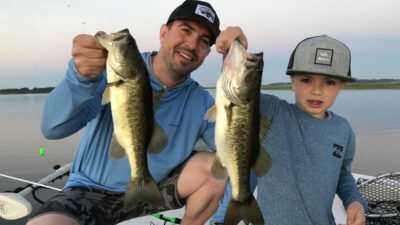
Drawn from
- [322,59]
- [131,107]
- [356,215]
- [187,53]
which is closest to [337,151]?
[356,215]

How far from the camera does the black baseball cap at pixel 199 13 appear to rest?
3.29 metres

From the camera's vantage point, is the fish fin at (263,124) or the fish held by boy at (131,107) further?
the fish fin at (263,124)

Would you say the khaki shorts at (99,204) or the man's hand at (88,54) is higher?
the man's hand at (88,54)

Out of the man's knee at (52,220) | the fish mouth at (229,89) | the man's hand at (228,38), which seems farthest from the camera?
the man's knee at (52,220)

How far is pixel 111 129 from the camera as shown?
10.8 ft

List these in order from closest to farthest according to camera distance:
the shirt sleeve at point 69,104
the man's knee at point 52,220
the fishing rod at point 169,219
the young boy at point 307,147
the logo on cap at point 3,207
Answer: the shirt sleeve at point 69,104 < the man's knee at point 52,220 < the young boy at point 307,147 < the fishing rod at point 169,219 < the logo on cap at point 3,207

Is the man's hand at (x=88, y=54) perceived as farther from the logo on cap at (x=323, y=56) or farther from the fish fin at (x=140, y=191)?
the logo on cap at (x=323, y=56)

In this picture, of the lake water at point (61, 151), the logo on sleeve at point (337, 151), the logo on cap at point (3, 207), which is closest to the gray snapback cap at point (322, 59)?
the logo on sleeve at point (337, 151)

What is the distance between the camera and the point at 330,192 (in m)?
3.02

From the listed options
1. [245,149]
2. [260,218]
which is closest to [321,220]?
[260,218]

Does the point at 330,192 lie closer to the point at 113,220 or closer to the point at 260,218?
the point at 260,218

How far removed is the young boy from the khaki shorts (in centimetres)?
101

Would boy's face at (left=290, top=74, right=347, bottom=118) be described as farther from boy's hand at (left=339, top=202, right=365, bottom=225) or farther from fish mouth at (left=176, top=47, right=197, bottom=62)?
fish mouth at (left=176, top=47, right=197, bottom=62)

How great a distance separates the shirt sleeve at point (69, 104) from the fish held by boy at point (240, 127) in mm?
910
